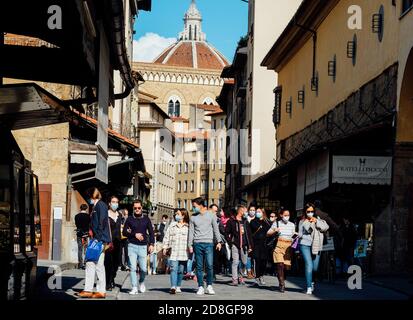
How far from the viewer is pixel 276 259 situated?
21.6 metres

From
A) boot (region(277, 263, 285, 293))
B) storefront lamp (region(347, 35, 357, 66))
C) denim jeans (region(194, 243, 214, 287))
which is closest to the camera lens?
denim jeans (region(194, 243, 214, 287))

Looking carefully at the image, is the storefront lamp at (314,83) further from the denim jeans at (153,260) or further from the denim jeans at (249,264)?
the denim jeans at (249,264)

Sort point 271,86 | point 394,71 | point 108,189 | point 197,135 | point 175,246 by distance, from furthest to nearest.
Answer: point 197,135
point 271,86
point 108,189
point 394,71
point 175,246

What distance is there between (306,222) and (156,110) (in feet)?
276

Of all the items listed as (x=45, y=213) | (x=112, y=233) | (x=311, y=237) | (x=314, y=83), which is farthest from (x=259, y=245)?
(x=314, y=83)

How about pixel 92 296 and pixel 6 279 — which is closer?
pixel 6 279

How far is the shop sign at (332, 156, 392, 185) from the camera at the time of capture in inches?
1038

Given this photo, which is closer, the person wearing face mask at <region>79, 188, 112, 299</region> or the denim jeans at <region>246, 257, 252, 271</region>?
the person wearing face mask at <region>79, 188, 112, 299</region>

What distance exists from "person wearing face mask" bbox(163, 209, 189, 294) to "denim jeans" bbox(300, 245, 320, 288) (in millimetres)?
2371

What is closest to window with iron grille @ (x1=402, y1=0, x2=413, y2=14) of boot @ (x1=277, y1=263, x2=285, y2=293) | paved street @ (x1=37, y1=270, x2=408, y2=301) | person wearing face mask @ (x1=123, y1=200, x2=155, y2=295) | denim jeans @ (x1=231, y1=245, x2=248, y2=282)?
paved street @ (x1=37, y1=270, x2=408, y2=301)

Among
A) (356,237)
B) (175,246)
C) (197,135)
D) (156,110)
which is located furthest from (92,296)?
(197,135)

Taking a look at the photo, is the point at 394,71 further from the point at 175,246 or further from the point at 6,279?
the point at 6,279

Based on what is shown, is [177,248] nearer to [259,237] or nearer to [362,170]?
[259,237]

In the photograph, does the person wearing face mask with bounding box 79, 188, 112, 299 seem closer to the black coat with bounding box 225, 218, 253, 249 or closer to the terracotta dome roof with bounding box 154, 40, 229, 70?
the black coat with bounding box 225, 218, 253, 249
